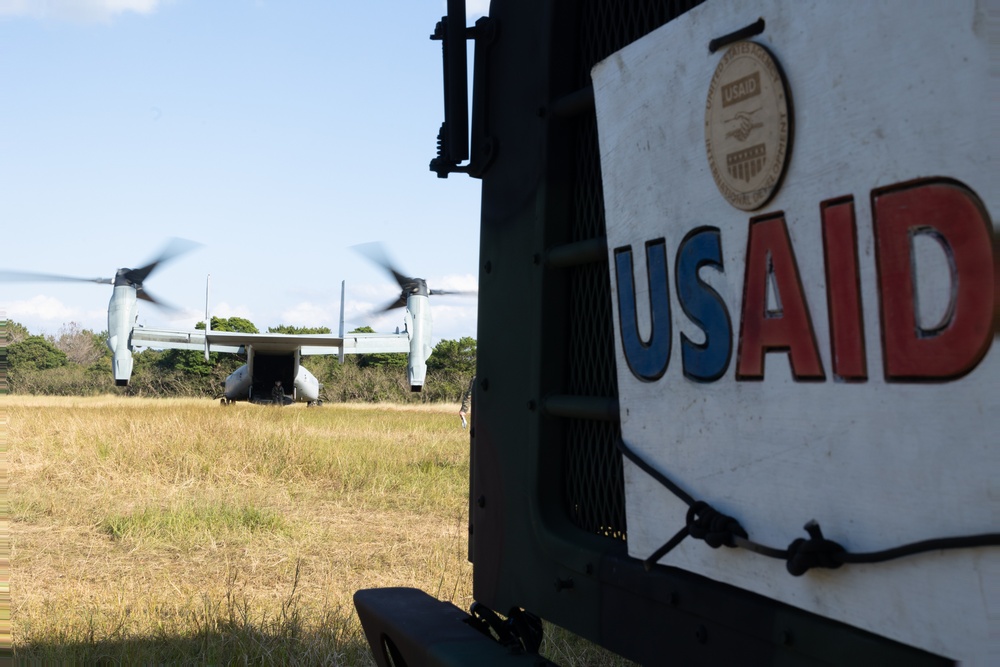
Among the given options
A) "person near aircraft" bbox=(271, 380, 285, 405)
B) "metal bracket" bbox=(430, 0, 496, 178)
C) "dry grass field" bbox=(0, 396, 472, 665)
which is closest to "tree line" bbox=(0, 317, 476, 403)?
"person near aircraft" bbox=(271, 380, 285, 405)

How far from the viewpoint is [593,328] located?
2.15 m

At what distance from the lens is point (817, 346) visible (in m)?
1.34

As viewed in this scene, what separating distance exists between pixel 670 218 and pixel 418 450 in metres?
A: 11.6

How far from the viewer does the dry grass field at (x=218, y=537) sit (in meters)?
4.43

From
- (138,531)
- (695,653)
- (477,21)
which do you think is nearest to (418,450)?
(138,531)

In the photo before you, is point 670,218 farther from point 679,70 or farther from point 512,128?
point 512,128

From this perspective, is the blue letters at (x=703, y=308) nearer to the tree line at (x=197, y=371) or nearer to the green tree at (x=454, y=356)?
the tree line at (x=197, y=371)

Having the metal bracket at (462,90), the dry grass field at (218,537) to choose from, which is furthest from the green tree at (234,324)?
the metal bracket at (462,90)

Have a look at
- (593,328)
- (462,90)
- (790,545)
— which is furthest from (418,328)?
(790,545)

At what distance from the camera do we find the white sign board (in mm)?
1097

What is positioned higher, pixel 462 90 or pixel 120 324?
pixel 120 324

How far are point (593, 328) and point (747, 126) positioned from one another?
75cm

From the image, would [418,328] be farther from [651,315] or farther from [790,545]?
[790,545]

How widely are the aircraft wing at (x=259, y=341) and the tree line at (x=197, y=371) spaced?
488 centimetres
